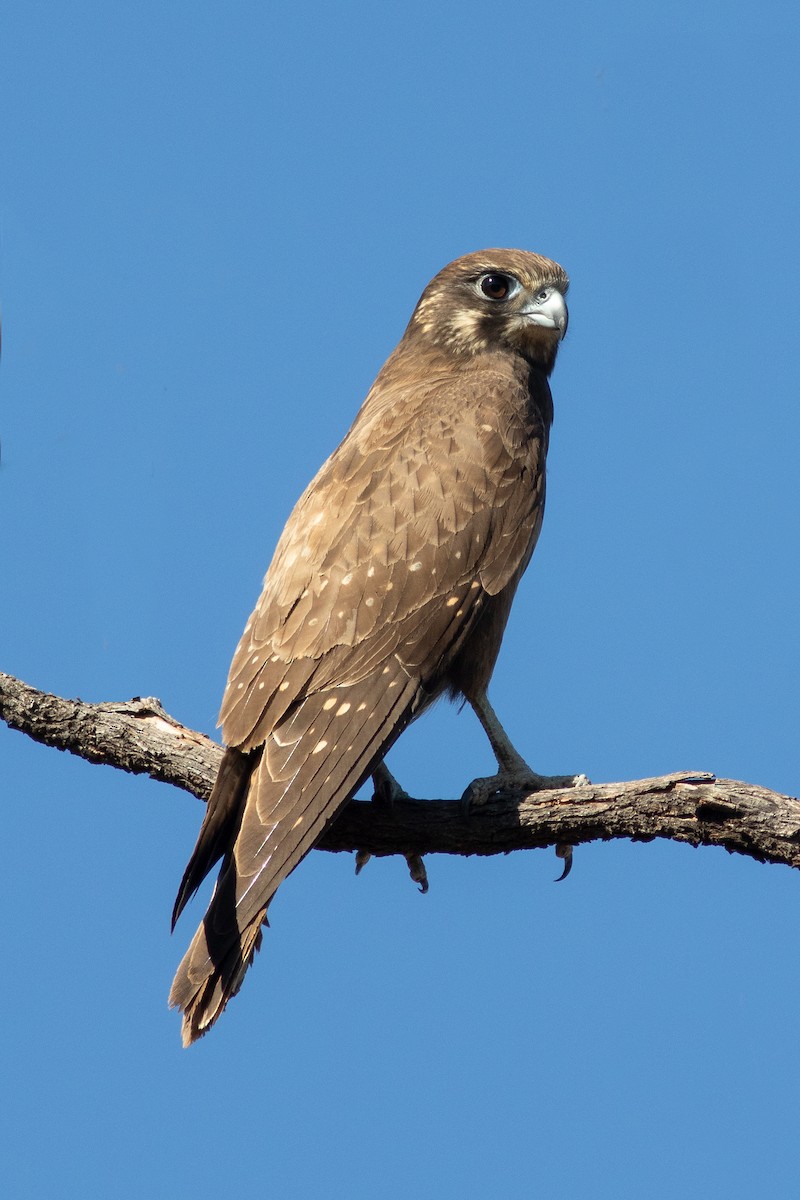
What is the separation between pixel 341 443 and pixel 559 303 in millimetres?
1065

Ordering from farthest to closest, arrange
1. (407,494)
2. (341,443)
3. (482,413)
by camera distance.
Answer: (341,443)
(482,413)
(407,494)

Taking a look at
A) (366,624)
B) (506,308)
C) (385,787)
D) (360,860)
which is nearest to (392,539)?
(366,624)

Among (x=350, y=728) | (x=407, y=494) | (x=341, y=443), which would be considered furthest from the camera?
(x=341, y=443)

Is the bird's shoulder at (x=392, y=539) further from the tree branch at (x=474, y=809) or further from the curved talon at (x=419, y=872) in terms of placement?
the curved talon at (x=419, y=872)

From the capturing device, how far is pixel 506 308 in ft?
18.2

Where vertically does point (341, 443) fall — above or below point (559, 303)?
below

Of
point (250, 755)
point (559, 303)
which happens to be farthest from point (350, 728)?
point (559, 303)

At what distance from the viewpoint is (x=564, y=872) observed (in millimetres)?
4656

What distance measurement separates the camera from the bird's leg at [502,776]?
4363 millimetres

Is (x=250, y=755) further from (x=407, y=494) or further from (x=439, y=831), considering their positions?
(x=407, y=494)

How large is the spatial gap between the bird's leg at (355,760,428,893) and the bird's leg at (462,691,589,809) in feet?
0.99

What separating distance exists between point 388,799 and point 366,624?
0.62 m

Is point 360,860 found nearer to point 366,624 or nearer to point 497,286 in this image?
point 366,624

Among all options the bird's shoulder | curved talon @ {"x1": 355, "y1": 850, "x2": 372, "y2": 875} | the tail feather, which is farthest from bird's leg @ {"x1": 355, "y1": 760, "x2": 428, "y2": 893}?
the tail feather
